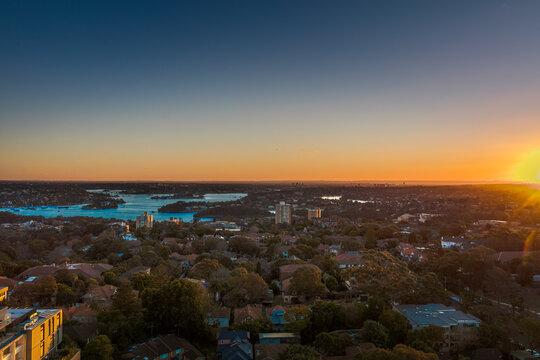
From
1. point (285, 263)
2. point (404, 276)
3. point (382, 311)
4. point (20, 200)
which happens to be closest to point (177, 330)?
point (382, 311)

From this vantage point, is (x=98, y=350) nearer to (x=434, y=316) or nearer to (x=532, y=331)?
(x=434, y=316)

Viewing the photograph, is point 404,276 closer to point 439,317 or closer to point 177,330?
point 439,317

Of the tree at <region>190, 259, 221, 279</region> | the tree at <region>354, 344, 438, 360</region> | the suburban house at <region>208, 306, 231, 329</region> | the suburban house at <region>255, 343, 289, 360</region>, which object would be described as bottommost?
the suburban house at <region>208, 306, 231, 329</region>

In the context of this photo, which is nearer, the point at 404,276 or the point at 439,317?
the point at 439,317

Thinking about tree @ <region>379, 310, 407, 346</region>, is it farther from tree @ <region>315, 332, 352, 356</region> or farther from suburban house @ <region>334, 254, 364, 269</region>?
suburban house @ <region>334, 254, 364, 269</region>

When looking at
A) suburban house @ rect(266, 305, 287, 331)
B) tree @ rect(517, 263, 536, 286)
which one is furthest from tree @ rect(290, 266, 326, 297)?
tree @ rect(517, 263, 536, 286)

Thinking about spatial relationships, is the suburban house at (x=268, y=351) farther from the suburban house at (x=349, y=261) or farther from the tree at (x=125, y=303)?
the suburban house at (x=349, y=261)
